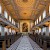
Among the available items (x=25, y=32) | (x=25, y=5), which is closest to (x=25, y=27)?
(x=25, y=32)

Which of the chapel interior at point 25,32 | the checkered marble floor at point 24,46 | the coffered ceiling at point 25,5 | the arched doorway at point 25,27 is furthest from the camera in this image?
the arched doorway at point 25,27

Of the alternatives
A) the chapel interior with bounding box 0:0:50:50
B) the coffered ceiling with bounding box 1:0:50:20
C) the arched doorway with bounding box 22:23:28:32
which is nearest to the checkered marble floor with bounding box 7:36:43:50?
the chapel interior with bounding box 0:0:50:50

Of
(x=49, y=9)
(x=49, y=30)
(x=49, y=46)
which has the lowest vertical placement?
(x=49, y=46)

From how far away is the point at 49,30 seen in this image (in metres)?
19.9

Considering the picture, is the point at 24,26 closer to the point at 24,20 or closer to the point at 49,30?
the point at 24,20

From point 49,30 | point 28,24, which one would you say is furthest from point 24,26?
point 49,30

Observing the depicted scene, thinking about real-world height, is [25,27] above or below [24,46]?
above

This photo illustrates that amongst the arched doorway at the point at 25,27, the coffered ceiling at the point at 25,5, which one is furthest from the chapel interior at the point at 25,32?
the arched doorway at the point at 25,27

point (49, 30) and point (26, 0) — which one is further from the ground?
point (26, 0)

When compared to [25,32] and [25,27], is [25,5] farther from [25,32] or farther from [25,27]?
[25,27]

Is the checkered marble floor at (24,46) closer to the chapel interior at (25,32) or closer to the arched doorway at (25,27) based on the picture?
the chapel interior at (25,32)

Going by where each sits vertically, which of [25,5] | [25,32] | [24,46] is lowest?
[24,46]

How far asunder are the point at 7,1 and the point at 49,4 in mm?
5752

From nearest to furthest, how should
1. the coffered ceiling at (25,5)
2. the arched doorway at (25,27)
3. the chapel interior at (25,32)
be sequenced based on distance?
the chapel interior at (25,32) → the coffered ceiling at (25,5) → the arched doorway at (25,27)
